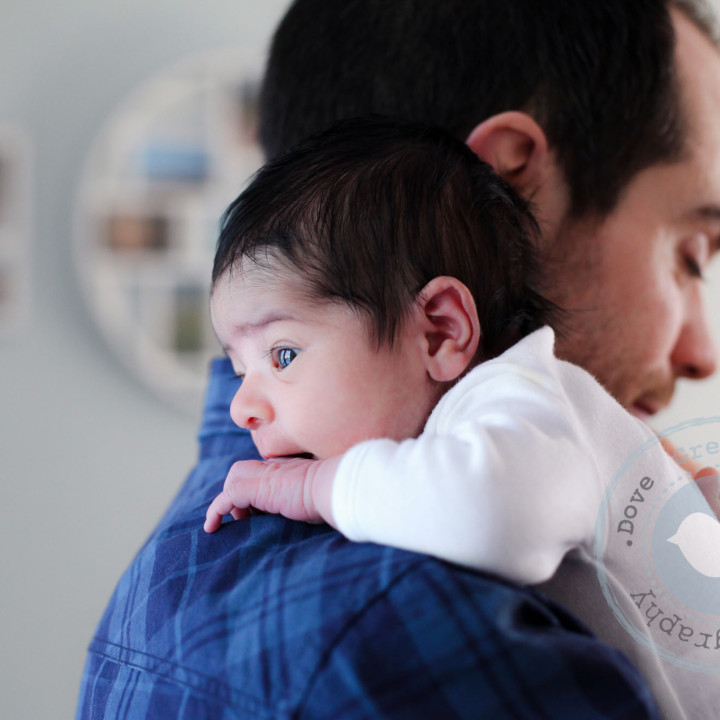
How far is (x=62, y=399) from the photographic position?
97.0 inches

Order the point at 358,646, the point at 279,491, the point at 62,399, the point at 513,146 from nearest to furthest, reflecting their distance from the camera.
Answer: the point at 358,646
the point at 279,491
the point at 513,146
the point at 62,399

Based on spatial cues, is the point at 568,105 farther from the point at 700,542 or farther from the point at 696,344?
the point at 700,542

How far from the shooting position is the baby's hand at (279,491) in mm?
590

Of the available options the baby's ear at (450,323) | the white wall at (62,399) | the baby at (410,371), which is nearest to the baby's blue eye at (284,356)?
the baby at (410,371)

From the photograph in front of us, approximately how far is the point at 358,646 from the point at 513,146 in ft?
2.07

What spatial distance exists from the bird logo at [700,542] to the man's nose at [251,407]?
0.35m

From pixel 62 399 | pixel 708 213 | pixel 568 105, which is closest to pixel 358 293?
pixel 568 105

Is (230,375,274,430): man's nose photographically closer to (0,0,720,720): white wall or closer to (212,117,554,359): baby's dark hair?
(212,117,554,359): baby's dark hair

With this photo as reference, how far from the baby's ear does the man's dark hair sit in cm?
34

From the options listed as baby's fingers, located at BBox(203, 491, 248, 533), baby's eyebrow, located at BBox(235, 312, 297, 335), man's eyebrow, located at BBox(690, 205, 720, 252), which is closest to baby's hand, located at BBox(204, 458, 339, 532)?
baby's fingers, located at BBox(203, 491, 248, 533)

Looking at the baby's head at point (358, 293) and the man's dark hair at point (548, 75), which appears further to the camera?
the man's dark hair at point (548, 75)

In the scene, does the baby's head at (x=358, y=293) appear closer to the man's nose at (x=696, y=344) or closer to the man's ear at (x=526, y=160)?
the man's ear at (x=526, y=160)

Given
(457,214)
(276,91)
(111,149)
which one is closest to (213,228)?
(111,149)

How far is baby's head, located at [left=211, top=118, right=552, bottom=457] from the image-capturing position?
27.4 inches
